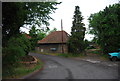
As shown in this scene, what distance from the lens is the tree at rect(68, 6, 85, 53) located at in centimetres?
2686

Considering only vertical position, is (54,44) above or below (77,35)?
below

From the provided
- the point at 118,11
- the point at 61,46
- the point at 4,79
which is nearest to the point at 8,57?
the point at 4,79

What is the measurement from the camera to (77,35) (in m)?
26.8

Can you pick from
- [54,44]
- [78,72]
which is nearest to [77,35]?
[54,44]

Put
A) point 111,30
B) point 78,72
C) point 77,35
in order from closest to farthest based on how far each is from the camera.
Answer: point 78,72 < point 111,30 < point 77,35

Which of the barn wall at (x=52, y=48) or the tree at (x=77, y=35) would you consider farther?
the barn wall at (x=52, y=48)

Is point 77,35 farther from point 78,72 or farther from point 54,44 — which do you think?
point 78,72

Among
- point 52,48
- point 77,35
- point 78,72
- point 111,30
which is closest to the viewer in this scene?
point 78,72

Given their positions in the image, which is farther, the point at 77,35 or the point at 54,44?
the point at 54,44

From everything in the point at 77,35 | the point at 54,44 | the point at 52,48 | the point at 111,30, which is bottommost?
the point at 52,48

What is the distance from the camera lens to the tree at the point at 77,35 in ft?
88.1

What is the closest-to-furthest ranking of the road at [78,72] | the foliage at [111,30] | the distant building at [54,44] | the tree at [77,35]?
the road at [78,72], the foliage at [111,30], the tree at [77,35], the distant building at [54,44]

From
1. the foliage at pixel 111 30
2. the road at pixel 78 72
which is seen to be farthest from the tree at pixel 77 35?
the road at pixel 78 72

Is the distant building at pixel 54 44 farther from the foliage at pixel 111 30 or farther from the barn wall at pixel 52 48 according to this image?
the foliage at pixel 111 30
